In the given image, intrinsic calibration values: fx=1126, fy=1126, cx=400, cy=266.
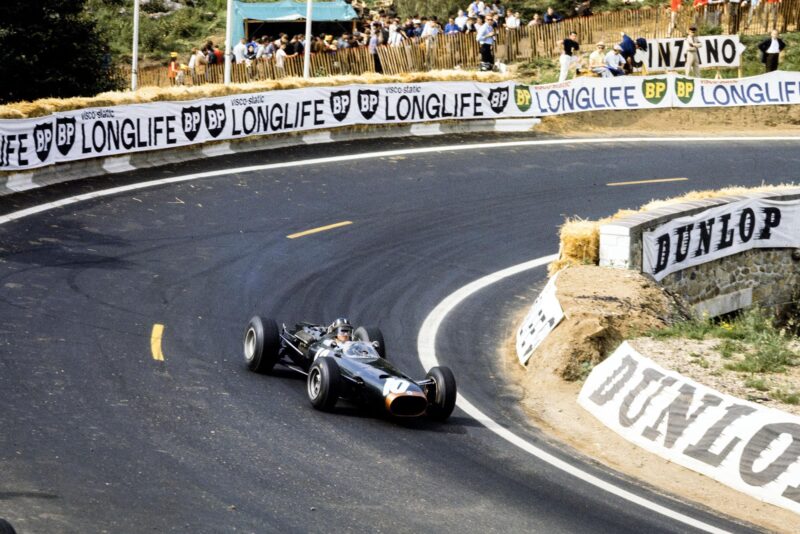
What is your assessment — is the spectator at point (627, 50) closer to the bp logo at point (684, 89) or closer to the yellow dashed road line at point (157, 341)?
the bp logo at point (684, 89)

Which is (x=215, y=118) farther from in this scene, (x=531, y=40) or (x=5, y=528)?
(x=5, y=528)

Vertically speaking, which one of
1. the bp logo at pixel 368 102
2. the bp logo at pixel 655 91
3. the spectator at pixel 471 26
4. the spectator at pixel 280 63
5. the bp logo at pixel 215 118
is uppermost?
the spectator at pixel 471 26

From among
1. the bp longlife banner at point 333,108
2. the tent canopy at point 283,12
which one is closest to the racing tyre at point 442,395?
the bp longlife banner at point 333,108

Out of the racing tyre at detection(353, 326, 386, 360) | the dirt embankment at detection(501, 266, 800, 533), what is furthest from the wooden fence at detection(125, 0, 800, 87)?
the racing tyre at detection(353, 326, 386, 360)

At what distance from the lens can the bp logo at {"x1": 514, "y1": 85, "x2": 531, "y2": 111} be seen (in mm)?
33031

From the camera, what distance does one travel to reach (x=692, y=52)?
3753 cm

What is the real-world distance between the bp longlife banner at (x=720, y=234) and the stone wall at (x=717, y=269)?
0.43ft

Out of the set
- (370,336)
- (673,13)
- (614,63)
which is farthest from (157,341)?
(673,13)

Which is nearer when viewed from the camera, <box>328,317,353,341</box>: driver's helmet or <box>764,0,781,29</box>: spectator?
<box>328,317,353,341</box>: driver's helmet

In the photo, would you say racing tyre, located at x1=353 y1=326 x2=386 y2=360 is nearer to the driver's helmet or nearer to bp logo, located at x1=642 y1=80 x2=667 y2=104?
the driver's helmet

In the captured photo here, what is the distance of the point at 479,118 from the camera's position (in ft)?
107

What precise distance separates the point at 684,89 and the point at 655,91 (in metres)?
0.94

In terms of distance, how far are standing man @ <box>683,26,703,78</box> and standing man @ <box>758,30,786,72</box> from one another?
2.08m

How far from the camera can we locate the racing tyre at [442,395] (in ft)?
46.0
